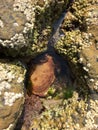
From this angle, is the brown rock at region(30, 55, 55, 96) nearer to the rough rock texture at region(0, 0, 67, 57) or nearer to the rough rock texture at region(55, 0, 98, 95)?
the rough rock texture at region(55, 0, 98, 95)

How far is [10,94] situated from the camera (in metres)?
2.46

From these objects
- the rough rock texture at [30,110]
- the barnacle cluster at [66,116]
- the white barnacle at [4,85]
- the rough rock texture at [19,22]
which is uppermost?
the rough rock texture at [19,22]

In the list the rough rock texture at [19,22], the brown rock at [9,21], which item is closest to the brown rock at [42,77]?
the rough rock texture at [19,22]

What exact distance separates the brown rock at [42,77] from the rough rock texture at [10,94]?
2.36ft

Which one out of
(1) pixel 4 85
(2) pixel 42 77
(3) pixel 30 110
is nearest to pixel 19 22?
(1) pixel 4 85

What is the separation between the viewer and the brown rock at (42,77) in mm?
3295

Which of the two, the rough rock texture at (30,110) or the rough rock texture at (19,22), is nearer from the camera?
the rough rock texture at (19,22)

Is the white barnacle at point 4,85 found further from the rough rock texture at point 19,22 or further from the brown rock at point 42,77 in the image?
the brown rock at point 42,77

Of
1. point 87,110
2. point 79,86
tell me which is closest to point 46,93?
point 79,86

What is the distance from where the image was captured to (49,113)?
3.13 metres

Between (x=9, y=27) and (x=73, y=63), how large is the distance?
2.75 feet

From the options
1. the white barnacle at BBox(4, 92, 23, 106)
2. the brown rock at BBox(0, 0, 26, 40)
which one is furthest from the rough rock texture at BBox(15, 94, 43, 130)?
the brown rock at BBox(0, 0, 26, 40)

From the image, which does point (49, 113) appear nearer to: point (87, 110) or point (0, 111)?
point (87, 110)

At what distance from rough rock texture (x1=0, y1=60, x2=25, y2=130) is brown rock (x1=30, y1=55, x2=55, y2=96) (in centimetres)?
72
